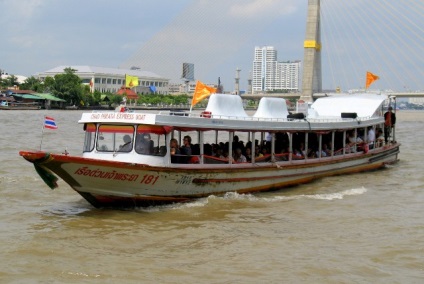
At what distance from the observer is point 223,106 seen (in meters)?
11.9

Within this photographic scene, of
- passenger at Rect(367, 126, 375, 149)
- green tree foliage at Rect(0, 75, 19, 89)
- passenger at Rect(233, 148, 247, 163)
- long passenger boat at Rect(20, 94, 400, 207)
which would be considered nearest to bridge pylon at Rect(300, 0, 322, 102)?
passenger at Rect(367, 126, 375, 149)

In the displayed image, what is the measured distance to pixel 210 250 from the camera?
810 cm

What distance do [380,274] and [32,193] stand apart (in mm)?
7381

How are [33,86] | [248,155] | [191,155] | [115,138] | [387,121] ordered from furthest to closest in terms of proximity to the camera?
1. [33,86]
2. [387,121]
3. [248,155]
4. [191,155]
5. [115,138]

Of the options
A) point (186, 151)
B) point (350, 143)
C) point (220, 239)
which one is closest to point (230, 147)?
point (186, 151)

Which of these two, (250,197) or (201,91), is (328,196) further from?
(201,91)

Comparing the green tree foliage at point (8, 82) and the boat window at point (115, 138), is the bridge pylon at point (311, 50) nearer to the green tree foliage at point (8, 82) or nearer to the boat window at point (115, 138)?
the boat window at point (115, 138)

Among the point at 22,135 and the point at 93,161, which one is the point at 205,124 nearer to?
the point at 93,161

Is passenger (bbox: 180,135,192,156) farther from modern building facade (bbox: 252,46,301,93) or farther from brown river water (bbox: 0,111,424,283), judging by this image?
modern building facade (bbox: 252,46,301,93)

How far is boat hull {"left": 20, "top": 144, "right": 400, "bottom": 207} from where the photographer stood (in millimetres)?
9078

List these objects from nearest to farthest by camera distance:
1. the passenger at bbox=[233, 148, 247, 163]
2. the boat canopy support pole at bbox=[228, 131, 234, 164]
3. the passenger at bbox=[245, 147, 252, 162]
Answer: the boat canopy support pole at bbox=[228, 131, 234, 164], the passenger at bbox=[233, 148, 247, 163], the passenger at bbox=[245, 147, 252, 162]

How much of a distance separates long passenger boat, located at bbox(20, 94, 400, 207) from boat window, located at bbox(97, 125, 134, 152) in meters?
0.02

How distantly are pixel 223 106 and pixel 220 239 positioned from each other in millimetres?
3779

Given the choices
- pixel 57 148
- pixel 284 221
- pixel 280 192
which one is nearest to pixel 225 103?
pixel 280 192
